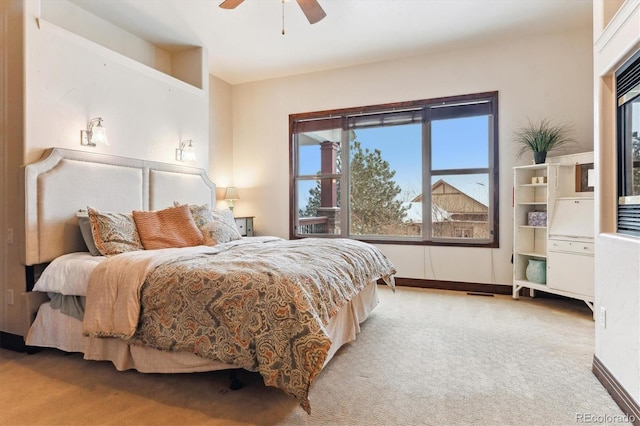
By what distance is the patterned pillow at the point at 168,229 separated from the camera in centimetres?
295

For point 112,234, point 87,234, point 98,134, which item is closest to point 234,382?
point 112,234

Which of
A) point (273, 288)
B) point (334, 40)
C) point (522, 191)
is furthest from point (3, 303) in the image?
point (522, 191)

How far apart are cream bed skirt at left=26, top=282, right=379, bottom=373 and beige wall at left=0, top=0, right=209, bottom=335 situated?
10.6 inches

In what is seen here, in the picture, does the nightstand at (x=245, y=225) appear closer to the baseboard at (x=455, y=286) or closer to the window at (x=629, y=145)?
the baseboard at (x=455, y=286)

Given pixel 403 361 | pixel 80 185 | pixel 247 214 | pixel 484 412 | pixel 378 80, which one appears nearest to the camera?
pixel 484 412

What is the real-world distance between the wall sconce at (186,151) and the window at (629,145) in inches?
158

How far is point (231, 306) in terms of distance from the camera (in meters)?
1.85

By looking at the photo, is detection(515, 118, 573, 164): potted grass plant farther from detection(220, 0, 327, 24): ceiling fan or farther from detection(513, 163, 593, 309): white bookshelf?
detection(220, 0, 327, 24): ceiling fan

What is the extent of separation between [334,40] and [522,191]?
2.83 metres

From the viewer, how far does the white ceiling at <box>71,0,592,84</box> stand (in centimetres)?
347

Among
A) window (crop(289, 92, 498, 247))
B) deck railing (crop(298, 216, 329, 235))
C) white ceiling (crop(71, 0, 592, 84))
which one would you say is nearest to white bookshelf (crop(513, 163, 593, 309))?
window (crop(289, 92, 498, 247))

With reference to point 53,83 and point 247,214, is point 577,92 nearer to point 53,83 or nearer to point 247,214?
point 247,214

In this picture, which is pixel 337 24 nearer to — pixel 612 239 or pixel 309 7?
pixel 309 7

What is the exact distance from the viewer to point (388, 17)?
3.70 meters
